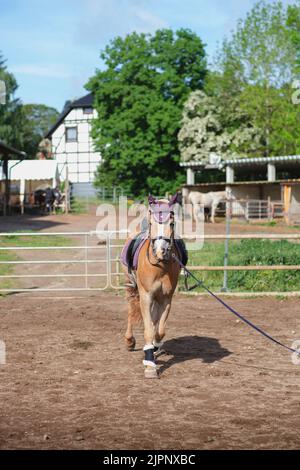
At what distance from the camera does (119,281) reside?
16.5m

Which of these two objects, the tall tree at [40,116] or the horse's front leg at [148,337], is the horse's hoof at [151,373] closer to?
the horse's front leg at [148,337]

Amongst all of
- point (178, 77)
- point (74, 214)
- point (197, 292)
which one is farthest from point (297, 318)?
point (178, 77)

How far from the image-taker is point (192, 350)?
9250 millimetres

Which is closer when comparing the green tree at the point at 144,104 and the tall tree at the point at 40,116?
the green tree at the point at 144,104

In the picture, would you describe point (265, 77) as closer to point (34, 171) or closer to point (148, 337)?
point (34, 171)

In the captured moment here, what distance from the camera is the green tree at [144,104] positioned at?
50.0 meters

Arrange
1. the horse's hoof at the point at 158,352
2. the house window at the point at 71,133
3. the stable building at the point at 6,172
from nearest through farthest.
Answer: the horse's hoof at the point at 158,352, the stable building at the point at 6,172, the house window at the point at 71,133

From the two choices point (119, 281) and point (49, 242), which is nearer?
point (119, 281)

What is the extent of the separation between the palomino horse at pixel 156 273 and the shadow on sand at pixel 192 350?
29 cm

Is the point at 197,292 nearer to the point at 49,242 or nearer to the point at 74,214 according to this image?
the point at 49,242

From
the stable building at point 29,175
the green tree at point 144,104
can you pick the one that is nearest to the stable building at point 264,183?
the green tree at point 144,104

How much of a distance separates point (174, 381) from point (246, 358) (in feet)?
5.29

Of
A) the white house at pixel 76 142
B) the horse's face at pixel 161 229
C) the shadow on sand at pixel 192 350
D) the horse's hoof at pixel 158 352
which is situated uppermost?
the white house at pixel 76 142

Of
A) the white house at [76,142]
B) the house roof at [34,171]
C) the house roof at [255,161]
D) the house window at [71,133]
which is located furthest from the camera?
the house window at [71,133]
